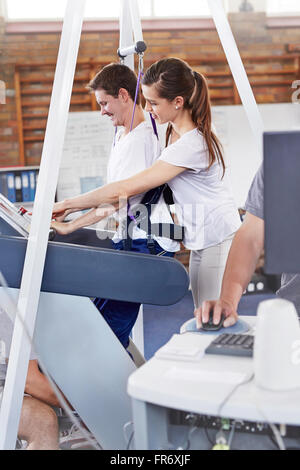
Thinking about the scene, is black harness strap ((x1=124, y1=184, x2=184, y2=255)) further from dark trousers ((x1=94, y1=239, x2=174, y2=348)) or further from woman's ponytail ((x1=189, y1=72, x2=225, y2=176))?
woman's ponytail ((x1=189, y1=72, x2=225, y2=176))

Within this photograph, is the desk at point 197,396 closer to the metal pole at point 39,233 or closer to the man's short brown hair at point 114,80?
the metal pole at point 39,233

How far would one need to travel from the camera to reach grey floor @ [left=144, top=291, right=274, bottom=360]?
3.89 metres

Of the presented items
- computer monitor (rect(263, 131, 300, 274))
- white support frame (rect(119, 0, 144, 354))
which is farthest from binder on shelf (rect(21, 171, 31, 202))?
computer monitor (rect(263, 131, 300, 274))

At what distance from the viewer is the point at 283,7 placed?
5703 millimetres

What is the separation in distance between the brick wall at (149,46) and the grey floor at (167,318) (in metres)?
1.88

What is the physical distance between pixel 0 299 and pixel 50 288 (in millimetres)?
246

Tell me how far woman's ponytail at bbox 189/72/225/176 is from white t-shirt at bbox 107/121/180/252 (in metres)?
0.22

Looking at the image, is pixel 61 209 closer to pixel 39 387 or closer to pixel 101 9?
pixel 39 387

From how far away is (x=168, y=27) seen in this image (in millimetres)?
5520

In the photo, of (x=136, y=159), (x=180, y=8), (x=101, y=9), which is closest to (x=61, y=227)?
(x=136, y=159)

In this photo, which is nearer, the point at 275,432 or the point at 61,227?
the point at 275,432

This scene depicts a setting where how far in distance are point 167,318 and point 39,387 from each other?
2355 millimetres
